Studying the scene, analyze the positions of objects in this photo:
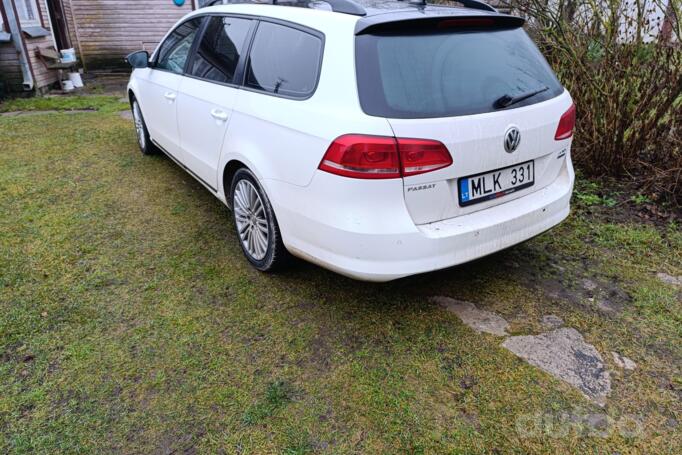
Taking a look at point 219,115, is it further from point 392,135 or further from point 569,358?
point 569,358

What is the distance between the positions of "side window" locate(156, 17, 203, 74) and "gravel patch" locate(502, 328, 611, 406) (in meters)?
3.25

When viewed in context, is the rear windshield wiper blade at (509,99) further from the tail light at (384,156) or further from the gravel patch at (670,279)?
the gravel patch at (670,279)

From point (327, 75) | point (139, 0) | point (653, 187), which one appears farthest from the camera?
point (139, 0)

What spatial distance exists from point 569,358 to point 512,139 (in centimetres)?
115

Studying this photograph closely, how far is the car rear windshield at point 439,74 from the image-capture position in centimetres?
239

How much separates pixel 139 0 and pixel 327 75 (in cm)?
996

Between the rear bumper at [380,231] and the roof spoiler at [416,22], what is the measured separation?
2.50ft

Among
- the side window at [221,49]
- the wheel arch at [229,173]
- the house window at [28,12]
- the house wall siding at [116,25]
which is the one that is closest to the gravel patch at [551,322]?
the wheel arch at [229,173]

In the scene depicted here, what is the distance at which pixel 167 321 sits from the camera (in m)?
2.87

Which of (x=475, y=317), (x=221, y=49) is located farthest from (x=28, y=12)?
(x=475, y=317)

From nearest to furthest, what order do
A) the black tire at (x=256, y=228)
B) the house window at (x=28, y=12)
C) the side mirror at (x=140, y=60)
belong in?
1. the black tire at (x=256, y=228)
2. the side mirror at (x=140, y=60)
3. the house window at (x=28, y=12)

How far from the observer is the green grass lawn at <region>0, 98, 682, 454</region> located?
2172 millimetres

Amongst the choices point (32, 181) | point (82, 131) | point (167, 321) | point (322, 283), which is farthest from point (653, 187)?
point (82, 131)

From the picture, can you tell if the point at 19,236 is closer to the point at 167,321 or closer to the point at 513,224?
the point at 167,321
